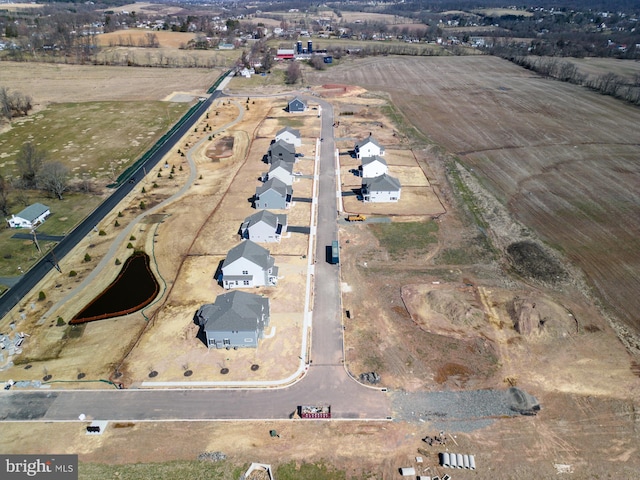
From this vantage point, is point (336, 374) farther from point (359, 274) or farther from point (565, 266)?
point (565, 266)

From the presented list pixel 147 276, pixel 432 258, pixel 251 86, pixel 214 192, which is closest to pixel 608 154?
pixel 432 258

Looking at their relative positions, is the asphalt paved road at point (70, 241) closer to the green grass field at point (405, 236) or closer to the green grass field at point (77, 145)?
the green grass field at point (77, 145)

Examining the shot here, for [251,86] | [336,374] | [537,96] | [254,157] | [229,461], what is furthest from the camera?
[251,86]

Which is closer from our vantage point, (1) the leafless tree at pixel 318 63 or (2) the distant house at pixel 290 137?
(2) the distant house at pixel 290 137

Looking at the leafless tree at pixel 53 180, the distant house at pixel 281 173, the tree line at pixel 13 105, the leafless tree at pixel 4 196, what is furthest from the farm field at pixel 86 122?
the distant house at pixel 281 173

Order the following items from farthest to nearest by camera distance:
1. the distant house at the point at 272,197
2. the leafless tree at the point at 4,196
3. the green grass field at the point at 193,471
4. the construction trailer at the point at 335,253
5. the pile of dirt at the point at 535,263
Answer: the distant house at the point at 272,197
the leafless tree at the point at 4,196
the construction trailer at the point at 335,253
the pile of dirt at the point at 535,263
the green grass field at the point at 193,471
